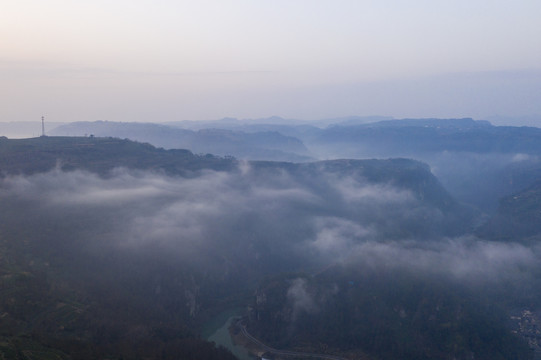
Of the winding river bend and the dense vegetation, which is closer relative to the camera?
the dense vegetation

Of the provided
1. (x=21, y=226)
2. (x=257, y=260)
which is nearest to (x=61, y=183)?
(x=21, y=226)

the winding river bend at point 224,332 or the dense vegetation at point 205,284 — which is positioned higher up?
the dense vegetation at point 205,284

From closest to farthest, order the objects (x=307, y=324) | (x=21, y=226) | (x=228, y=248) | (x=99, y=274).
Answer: (x=307, y=324) → (x=99, y=274) → (x=21, y=226) → (x=228, y=248)

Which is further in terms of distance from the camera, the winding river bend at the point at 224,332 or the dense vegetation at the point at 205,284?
the winding river bend at the point at 224,332

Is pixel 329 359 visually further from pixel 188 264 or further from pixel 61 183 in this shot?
pixel 61 183

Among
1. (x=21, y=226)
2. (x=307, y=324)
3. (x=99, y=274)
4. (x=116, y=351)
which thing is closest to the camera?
(x=116, y=351)

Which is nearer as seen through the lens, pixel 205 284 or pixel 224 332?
pixel 224 332

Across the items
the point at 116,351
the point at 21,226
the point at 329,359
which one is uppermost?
the point at 21,226

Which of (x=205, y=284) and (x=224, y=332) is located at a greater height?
(x=205, y=284)

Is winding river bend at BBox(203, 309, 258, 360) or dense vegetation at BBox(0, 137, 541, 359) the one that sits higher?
dense vegetation at BBox(0, 137, 541, 359)

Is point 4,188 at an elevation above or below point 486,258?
above

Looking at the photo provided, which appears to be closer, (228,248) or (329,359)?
A: (329,359)
